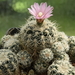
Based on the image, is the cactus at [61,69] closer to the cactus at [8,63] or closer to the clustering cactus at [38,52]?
the clustering cactus at [38,52]

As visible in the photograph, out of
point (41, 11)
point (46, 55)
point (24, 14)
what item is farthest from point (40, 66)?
point (24, 14)

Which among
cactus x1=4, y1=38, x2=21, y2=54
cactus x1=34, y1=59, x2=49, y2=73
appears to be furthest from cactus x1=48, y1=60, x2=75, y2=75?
cactus x1=4, y1=38, x2=21, y2=54

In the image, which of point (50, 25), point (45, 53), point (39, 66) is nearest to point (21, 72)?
point (39, 66)

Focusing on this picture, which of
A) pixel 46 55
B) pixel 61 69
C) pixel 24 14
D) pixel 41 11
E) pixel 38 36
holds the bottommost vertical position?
pixel 61 69

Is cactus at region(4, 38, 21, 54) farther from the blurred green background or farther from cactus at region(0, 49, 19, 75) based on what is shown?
the blurred green background

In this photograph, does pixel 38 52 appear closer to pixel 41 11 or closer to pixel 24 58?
pixel 24 58

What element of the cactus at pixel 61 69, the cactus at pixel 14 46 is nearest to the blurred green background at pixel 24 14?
the cactus at pixel 14 46

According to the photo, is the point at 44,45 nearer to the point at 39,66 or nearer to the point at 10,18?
the point at 39,66
